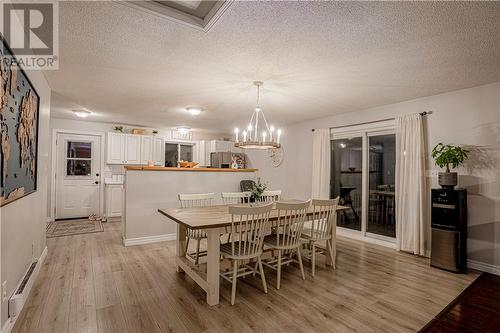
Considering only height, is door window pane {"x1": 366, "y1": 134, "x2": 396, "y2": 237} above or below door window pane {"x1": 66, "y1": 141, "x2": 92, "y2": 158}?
below

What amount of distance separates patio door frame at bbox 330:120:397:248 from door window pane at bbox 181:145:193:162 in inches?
175

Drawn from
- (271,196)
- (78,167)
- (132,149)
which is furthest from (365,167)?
(78,167)

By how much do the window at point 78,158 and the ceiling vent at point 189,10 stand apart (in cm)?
572

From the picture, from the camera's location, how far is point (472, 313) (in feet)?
7.89

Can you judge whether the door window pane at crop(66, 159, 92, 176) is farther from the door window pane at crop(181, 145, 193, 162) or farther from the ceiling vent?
the ceiling vent

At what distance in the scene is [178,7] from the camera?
6.55 ft

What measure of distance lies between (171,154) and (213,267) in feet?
18.2

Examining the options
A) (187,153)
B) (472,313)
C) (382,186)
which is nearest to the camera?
(472,313)

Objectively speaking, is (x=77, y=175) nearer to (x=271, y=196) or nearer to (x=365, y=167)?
(x=271, y=196)

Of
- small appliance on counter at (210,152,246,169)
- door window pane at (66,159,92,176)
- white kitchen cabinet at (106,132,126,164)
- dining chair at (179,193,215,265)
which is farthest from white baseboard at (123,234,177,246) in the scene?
door window pane at (66,159,92,176)

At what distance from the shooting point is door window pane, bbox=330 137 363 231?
200 inches

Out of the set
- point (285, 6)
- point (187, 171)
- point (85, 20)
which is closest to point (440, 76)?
point (285, 6)

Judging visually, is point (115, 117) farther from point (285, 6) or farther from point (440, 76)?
point (440, 76)

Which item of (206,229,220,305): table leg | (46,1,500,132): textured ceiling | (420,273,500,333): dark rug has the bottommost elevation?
(420,273,500,333): dark rug
